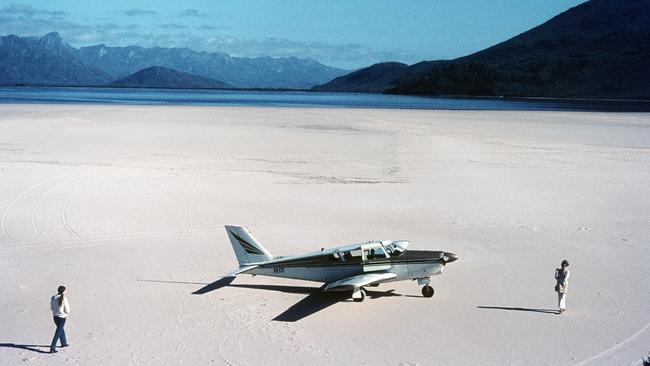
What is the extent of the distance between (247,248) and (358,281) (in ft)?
11.3

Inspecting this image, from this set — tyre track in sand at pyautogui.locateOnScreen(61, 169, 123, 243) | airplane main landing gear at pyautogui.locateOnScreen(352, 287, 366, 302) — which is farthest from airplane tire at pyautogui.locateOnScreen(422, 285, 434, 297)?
tyre track in sand at pyautogui.locateOnScreen(61, 169, 123, 243)

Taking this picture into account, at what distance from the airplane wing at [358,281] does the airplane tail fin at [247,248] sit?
7.04 ft

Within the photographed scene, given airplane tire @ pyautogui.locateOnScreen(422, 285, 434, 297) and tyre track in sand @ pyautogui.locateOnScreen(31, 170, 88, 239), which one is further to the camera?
tyre track in sand @ pyautogui.locateOnScreen(31, 170, 88, 239)

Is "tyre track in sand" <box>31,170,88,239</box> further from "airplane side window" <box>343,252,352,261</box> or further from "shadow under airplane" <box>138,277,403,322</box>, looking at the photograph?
"airplane side window" <box>343,252,352,261</box>

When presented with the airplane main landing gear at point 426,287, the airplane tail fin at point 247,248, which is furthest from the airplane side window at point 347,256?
the airplane tail fin at point 247,248

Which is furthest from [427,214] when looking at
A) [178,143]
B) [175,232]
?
[178,143]

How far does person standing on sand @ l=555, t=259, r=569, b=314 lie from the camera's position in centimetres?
1598

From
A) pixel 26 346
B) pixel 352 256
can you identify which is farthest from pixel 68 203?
pixel 352 256

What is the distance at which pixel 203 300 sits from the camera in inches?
674

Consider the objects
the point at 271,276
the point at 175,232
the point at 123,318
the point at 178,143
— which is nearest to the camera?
the point at 123,318

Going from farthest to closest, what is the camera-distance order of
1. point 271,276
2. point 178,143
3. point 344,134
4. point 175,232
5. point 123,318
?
point 344,134 < point 178,143 < point 175,232 < point 271,276 < point 123,318

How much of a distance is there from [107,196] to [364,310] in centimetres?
1706

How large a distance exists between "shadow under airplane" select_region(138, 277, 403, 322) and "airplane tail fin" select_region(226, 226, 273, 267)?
2.84ft

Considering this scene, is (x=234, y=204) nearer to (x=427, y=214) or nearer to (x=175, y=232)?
(x=175, y=232)
